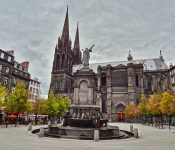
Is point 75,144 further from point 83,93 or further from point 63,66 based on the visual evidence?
point 63,66

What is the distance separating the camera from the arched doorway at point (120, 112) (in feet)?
216

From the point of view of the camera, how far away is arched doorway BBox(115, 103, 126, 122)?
6581 cm

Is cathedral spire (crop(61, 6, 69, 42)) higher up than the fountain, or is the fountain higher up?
cathedral spire (crop(61, 6, 69, 42))

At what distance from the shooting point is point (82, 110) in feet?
61.9

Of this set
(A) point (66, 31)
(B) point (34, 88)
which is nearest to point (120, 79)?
(B) point (34, 88)

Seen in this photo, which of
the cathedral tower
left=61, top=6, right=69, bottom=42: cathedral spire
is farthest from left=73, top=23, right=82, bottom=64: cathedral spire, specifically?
left=61, top=6, right=69, bottom=42: cathedral spire

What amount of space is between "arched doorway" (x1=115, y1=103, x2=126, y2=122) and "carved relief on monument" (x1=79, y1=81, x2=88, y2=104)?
48.4 metres

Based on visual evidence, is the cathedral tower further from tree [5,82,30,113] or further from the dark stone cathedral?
tree [5,82,30,113]

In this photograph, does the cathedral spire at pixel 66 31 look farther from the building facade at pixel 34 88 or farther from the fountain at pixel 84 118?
the fountain at pixel 84 118

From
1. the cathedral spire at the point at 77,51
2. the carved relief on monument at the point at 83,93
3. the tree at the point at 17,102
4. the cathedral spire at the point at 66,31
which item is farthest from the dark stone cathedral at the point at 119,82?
the carved relief on monument at the point at 83,93

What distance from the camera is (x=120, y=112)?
6725 cm

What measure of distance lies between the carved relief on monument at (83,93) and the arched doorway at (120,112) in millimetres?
48408

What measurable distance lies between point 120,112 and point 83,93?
4977 centimetres

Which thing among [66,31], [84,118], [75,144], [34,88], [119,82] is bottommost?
[75,144]
